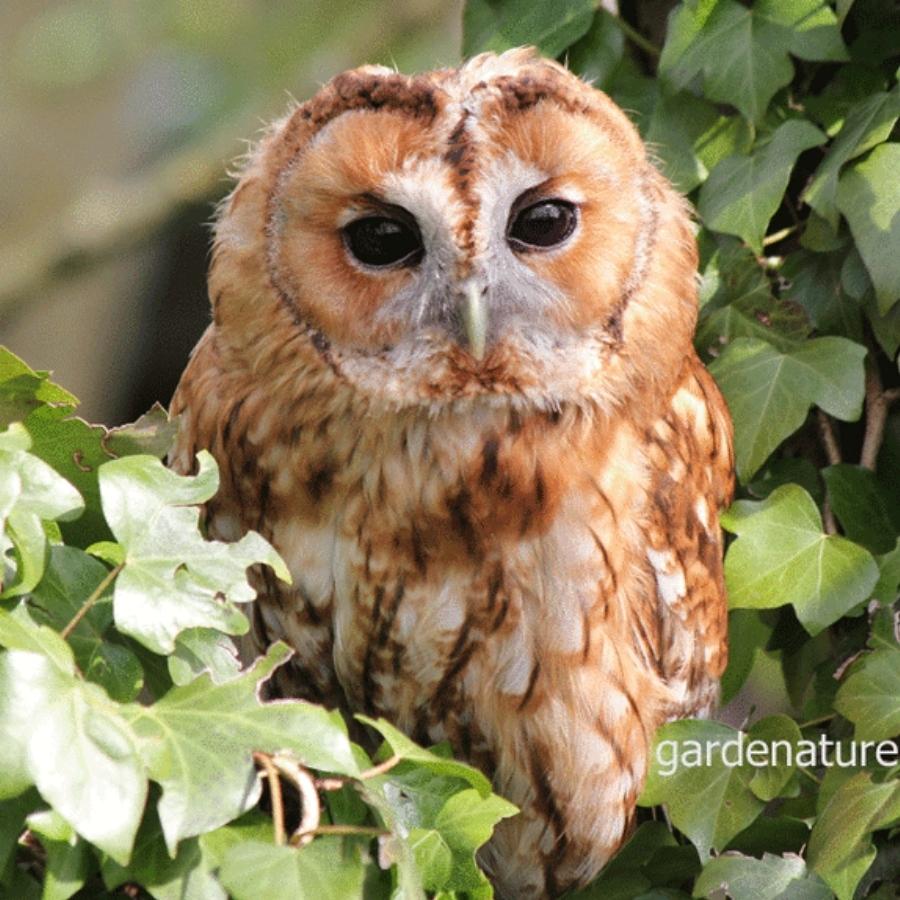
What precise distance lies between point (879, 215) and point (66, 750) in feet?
4.20

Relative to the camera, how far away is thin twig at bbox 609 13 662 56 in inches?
91.4

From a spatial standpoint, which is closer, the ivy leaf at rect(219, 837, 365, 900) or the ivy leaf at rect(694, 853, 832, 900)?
the ivy leaf at rect(219, 837, 365, 900)

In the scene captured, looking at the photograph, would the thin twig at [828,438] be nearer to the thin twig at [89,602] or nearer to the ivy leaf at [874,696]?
the ivy leaf at [874,696]

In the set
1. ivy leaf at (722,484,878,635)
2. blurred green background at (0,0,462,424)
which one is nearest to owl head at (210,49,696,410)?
ivy leaf at (722,484,878,635)

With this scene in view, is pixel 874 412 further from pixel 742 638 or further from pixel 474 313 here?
pixel 474 313

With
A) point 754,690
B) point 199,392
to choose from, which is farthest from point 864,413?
point 754,690

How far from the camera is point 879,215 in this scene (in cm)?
204

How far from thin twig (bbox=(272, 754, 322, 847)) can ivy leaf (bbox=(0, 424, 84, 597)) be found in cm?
26

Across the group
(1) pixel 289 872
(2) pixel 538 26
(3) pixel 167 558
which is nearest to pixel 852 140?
(2) pixel 538 26

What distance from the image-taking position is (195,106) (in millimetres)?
5312

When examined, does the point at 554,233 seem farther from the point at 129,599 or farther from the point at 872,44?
the point at 129,599

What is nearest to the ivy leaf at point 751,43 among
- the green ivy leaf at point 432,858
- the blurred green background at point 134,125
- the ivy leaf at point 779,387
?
the ivy leaf at point 779,387

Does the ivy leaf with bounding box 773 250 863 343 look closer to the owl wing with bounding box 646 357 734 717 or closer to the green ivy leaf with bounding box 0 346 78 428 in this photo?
the owl wing with bounding box 646 357 734 717

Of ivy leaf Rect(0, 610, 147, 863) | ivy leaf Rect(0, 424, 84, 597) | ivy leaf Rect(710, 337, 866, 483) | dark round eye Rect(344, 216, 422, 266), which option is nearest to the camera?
ivy leaf Rect(0, 610, 147, 863)
